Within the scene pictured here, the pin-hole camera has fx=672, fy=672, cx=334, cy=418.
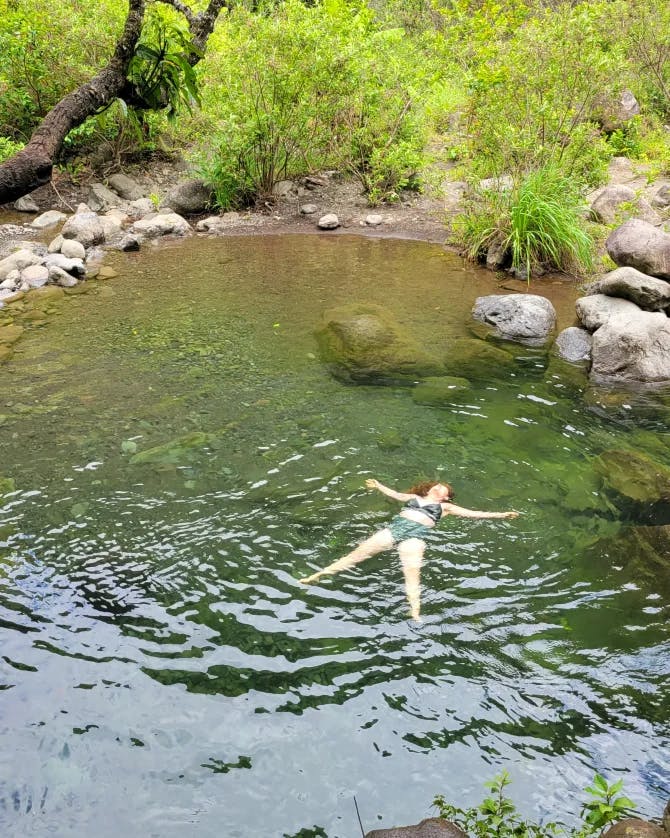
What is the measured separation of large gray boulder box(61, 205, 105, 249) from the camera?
42.9ft

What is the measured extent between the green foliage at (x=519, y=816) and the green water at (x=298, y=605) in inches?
5.1

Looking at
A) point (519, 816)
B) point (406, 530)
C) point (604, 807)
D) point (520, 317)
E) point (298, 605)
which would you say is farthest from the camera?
point (520, 317)

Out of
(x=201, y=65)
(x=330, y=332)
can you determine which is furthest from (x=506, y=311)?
(x=201, y=65)

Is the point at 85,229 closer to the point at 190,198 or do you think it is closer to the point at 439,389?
the point at 190,198

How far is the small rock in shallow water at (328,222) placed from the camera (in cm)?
1489

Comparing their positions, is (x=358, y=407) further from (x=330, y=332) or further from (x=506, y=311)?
(x=506, y=311)

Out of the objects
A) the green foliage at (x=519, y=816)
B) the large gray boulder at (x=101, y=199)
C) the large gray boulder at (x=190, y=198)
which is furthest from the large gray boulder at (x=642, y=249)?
the large gray boulder at (x=101, y=199)

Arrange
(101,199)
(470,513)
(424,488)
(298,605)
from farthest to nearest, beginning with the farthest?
(101,199)
(424,488)
(470,513)
(298,605)

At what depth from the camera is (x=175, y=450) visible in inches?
257

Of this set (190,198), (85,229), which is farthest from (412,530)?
(190,198)

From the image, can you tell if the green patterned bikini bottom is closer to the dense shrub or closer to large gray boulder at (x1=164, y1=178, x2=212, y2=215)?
the dense shrub

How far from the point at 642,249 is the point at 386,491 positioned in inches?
240

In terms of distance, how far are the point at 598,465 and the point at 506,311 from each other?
3.80 meters

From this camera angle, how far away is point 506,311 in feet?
32.1
